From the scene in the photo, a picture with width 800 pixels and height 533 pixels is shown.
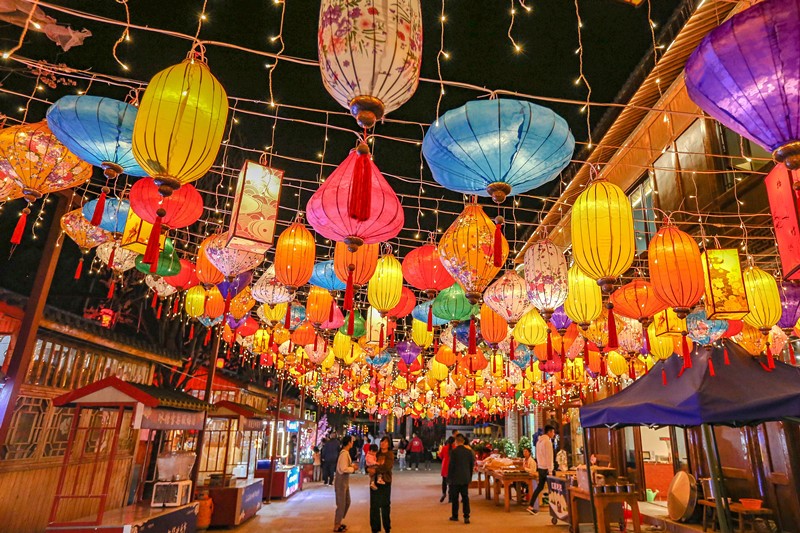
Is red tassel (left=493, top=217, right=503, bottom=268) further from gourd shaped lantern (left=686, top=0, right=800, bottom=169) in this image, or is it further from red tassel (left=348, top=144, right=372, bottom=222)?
gourd shaped lantern (left=686, top=0, right=800, bottom=169)

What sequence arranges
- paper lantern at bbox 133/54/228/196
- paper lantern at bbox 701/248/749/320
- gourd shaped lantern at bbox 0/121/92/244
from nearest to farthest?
1. paper lantern at bbox 133/54/228/196
2. gourd shaped lantern at bbox 0/121/92/244
3. paper lantern at bbox 701/248/749/320

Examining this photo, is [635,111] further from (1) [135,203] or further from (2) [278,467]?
(2) [278,467]

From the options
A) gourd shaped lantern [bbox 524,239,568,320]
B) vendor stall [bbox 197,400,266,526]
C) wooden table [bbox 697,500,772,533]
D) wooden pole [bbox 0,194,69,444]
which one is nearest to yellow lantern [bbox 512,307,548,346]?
gourd shaped lantern [bbox 524,239,568,320]

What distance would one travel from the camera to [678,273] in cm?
353

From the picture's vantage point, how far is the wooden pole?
5020mm

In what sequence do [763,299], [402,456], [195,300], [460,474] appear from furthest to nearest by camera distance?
Answer: [402,456] < [460,474] < [195,300] < [763,299]

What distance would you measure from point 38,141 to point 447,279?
3.45 metres

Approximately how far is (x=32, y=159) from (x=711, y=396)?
633 centimetres

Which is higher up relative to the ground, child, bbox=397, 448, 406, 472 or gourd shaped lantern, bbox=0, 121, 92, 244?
gourd shaped lantern, bbox=0, 121, 92, 244

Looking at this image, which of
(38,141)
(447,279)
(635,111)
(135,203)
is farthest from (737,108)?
(635,111)

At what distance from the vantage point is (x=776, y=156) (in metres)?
1.89

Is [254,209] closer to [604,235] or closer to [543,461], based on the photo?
[604,235]

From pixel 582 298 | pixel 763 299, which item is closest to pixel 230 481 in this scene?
pixel 582 298

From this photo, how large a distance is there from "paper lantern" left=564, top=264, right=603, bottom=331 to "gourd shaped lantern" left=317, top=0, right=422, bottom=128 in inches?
119
